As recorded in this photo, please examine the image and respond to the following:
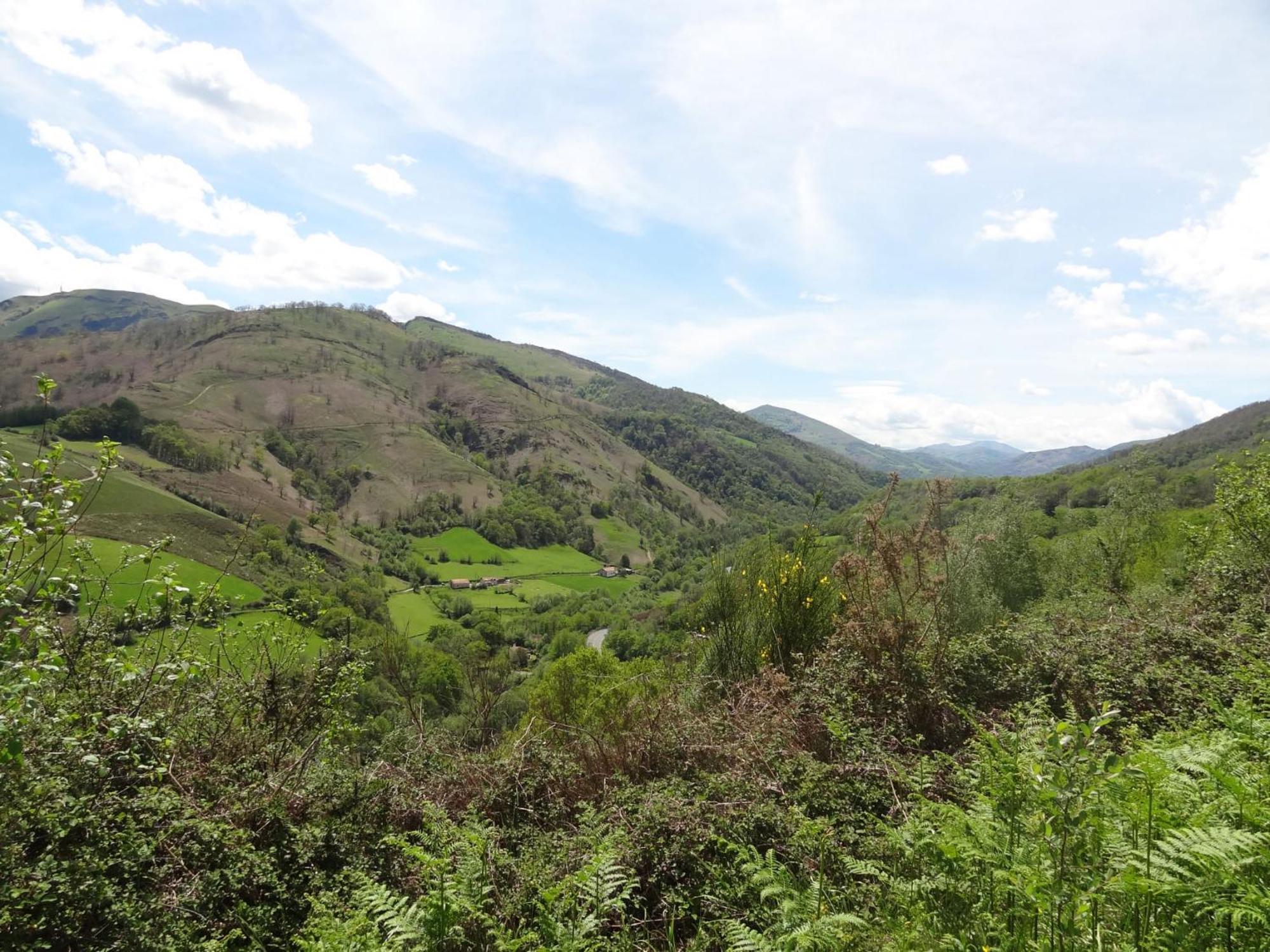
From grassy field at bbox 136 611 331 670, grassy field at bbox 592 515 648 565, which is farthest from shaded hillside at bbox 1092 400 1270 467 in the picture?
grassy field at bbox 136 611 331 670

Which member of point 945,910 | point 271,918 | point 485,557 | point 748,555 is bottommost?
point 485,557

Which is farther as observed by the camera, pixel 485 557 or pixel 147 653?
pixel 485 557

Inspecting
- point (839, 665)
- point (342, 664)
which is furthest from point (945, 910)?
point (342, 664)

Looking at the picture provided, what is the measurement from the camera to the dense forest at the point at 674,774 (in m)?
2.31

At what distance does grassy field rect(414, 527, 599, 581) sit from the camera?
106650 mm

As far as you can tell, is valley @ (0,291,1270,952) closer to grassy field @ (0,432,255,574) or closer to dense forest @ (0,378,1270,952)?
dense forest @ (0,378,1270,952)

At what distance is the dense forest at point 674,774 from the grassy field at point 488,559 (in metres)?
101

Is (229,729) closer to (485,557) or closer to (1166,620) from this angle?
(1166,620)

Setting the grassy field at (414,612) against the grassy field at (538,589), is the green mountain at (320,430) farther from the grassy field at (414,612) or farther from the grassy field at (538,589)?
the grassy field at (538,589)

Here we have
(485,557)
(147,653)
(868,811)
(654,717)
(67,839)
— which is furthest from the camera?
(485,557)

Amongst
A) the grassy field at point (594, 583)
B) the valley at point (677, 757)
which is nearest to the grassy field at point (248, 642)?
the valley at point (677, 757)

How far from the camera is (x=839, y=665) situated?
20.0 feet

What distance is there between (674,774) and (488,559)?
371ft

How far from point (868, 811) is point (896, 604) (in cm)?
444
